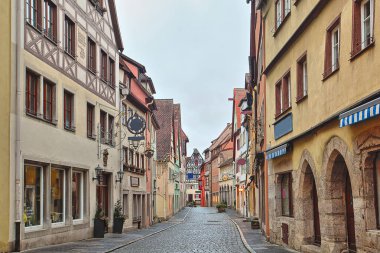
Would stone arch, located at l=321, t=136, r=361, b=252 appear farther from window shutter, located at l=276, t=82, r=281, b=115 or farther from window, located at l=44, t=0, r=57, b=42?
window, located at l=44, t=0, r=57, b=42

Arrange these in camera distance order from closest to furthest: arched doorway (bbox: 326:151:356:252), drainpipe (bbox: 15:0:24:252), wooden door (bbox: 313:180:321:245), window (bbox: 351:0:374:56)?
window (bbox: 351:0:374:56)
arched doorway (bbox: 326:151:356:252)
wooden door (bbox: 313:180:321:245)
drainpipe (bbox: 15:0:24:252)

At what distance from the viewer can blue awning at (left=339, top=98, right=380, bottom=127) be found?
9.69 metres

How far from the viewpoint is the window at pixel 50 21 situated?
19.9m

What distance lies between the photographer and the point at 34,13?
61.4 feet

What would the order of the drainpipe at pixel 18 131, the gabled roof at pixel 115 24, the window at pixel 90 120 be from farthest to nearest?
1. the gabled roof at pixel 115 24
2. the window at pixel 90 120
3. the drainpipe at pixel 18 131

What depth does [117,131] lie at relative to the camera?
2980cm

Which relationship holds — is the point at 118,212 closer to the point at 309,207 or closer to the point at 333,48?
the point at 309,207

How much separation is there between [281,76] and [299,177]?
3.86 m

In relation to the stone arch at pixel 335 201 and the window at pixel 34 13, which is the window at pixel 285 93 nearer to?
the stone arch at pixel 335 201

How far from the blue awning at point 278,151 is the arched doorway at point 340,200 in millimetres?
3944

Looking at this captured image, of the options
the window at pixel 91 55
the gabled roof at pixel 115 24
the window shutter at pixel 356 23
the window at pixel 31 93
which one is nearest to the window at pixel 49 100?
the window at pixel 31 93

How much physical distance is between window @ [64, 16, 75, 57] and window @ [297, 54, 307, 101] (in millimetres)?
8997

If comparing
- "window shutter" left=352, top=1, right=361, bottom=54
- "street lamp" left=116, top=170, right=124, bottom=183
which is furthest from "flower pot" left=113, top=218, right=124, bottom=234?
"window shutter" left=352, top=1, right=361, bottom=54

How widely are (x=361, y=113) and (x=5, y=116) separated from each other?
Answer: 1011cm
